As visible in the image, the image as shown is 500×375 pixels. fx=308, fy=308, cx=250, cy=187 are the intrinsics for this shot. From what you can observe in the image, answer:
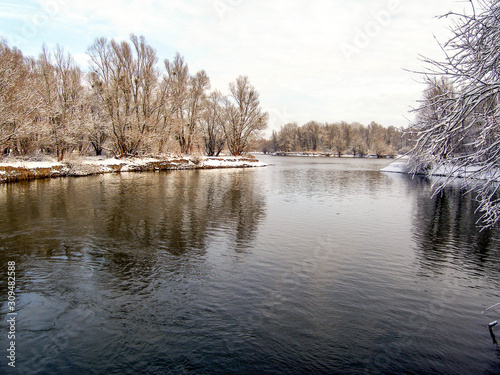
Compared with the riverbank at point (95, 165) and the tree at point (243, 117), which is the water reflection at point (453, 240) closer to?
the riverbank at point (95, 165)

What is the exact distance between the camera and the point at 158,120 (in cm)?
5203

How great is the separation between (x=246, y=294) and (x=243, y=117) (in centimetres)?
6482

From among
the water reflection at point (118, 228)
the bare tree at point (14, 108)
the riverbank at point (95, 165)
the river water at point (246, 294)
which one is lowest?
the river water at point (246, 294)

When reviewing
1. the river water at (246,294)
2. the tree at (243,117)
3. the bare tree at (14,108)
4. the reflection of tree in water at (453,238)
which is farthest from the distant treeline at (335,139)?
the river water at (246,294)

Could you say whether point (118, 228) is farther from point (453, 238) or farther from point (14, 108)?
point (14, 108)

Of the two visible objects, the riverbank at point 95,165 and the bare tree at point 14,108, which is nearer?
the bare tree at point 14,108

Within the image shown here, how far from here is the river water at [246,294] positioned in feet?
19.6

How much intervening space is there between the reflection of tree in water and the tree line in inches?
1319

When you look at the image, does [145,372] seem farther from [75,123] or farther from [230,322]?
[75,123]

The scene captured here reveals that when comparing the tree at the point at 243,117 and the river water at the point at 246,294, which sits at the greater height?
the tree at the point at 243,117

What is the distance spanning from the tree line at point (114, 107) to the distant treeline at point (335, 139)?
78.7m

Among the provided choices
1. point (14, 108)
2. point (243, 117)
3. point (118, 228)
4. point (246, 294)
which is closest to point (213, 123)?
point (243, 117)

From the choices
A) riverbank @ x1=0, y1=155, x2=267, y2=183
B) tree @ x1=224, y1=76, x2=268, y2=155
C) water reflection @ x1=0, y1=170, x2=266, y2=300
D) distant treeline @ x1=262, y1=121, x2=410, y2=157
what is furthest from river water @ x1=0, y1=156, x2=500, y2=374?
distant treeline @ x1=262, y1=121, x2=410, y2=157

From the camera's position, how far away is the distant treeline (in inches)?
5364
